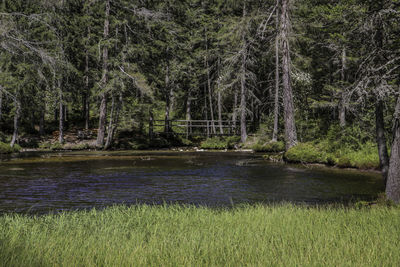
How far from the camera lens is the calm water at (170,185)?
→ 11.1m

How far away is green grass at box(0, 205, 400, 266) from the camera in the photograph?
4750 mm

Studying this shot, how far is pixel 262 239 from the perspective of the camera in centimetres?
589

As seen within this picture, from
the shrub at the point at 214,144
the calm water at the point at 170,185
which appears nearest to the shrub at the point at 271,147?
the shrub at the point at 214,144

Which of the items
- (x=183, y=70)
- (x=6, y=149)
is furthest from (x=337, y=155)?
(x=183, y=70)

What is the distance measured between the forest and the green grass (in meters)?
6.81

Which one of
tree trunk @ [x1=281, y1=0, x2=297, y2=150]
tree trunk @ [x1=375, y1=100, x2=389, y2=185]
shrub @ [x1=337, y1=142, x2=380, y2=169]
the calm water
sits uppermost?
tree trunk @ [x1=281, y1=0, x2=297, y2=150]

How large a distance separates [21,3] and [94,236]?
112 ft

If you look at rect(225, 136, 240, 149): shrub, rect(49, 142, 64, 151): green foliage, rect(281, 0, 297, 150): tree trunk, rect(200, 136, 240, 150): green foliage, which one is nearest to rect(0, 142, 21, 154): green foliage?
rect(49, 142, 64, 151): green foliage

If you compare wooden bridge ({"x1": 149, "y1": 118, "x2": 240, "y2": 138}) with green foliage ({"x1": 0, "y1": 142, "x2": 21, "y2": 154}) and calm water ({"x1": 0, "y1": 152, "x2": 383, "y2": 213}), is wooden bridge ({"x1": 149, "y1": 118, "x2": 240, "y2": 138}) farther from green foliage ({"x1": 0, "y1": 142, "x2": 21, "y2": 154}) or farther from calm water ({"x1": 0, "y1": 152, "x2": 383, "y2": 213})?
calm water ({"x1": 0, "y1": 152, "x2": 383, "y2": 213})

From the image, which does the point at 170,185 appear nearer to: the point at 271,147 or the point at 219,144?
the point at 271,147

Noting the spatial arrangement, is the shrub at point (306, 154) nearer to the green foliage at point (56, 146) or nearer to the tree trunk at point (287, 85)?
the tree trunk at point (287, 85)

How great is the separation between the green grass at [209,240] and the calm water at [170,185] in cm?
254

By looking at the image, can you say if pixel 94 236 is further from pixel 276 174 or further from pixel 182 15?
pixel 182 15

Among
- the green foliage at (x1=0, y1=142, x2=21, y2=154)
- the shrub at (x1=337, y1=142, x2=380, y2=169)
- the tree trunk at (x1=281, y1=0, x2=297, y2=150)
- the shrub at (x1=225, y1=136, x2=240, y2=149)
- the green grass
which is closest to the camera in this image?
the green grass
